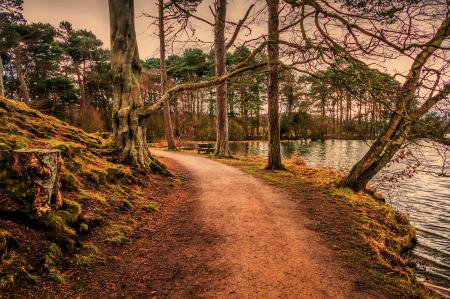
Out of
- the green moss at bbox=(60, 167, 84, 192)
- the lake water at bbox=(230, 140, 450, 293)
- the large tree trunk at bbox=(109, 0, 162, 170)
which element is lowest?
the lake water at bbox=(230, 140, 450, 293)

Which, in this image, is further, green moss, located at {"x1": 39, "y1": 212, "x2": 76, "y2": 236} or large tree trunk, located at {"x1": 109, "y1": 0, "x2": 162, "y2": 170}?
large tree trunk, located at {"x1": 109, "y1": 0, "x2": 162, "y2": 170}

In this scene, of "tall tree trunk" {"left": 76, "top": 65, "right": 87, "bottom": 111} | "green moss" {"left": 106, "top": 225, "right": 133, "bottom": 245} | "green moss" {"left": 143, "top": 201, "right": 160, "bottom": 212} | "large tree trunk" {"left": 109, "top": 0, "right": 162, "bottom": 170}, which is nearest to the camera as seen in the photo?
"green moss" {"left": 106, "top": 225, "right": 133, "bottom": 245}

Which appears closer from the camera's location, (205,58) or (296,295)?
(296,295)

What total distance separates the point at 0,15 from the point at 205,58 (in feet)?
78.0

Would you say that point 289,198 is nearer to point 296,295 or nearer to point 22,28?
point 296,295

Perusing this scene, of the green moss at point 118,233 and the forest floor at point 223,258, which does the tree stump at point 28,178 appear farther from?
the green moss at point 118,233

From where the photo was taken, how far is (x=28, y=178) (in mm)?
4301

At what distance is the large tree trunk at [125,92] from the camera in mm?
9219

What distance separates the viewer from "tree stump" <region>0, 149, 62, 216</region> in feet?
13.8

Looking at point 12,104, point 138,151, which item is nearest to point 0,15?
point 12,104

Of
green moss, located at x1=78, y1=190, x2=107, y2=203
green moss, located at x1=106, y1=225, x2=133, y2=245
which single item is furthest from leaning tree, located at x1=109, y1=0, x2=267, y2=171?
green moss, located at x1=106, y1=225, x2=133, y2=245

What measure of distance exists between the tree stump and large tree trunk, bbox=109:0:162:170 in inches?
184

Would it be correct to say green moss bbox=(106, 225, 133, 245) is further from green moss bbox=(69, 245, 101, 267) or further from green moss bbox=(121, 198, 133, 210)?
green moss bbox=(121, 198, 133, 210)

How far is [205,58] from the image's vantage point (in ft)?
136
